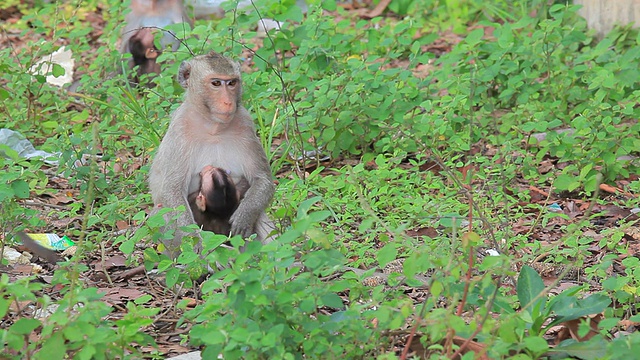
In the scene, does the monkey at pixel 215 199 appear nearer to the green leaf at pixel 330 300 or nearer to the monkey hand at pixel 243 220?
the monkey hand at pixel 243 220

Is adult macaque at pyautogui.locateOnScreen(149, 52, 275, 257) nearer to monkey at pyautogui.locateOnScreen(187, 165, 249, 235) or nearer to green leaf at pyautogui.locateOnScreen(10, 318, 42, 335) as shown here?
monkey at pyautogui.locateOnScreen(187, 165, 249, 235)

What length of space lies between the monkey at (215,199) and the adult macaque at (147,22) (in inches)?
134

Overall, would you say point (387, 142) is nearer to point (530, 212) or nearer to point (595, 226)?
point (530, 212)

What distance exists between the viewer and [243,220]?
5871 mm

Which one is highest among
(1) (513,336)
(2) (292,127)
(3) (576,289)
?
(1) (513,336)

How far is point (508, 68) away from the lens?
7668 millimetres

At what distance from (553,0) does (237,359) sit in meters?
6.81

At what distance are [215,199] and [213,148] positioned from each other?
0.32 metres

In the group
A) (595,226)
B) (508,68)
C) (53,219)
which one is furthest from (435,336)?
(508,68)

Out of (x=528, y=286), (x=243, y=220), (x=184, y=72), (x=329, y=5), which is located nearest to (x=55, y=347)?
(x=528, y=286)

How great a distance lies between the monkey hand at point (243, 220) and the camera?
5.86 metres

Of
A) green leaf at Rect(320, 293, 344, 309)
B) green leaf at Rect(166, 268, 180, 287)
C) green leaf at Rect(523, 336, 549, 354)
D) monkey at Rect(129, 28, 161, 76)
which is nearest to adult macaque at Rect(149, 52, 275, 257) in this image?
green leaf at Rect(166, 268, 180, 287)

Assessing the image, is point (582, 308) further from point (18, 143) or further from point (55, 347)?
point (18, 143)

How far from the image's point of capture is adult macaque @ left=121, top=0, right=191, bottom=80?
9172 millimetres
